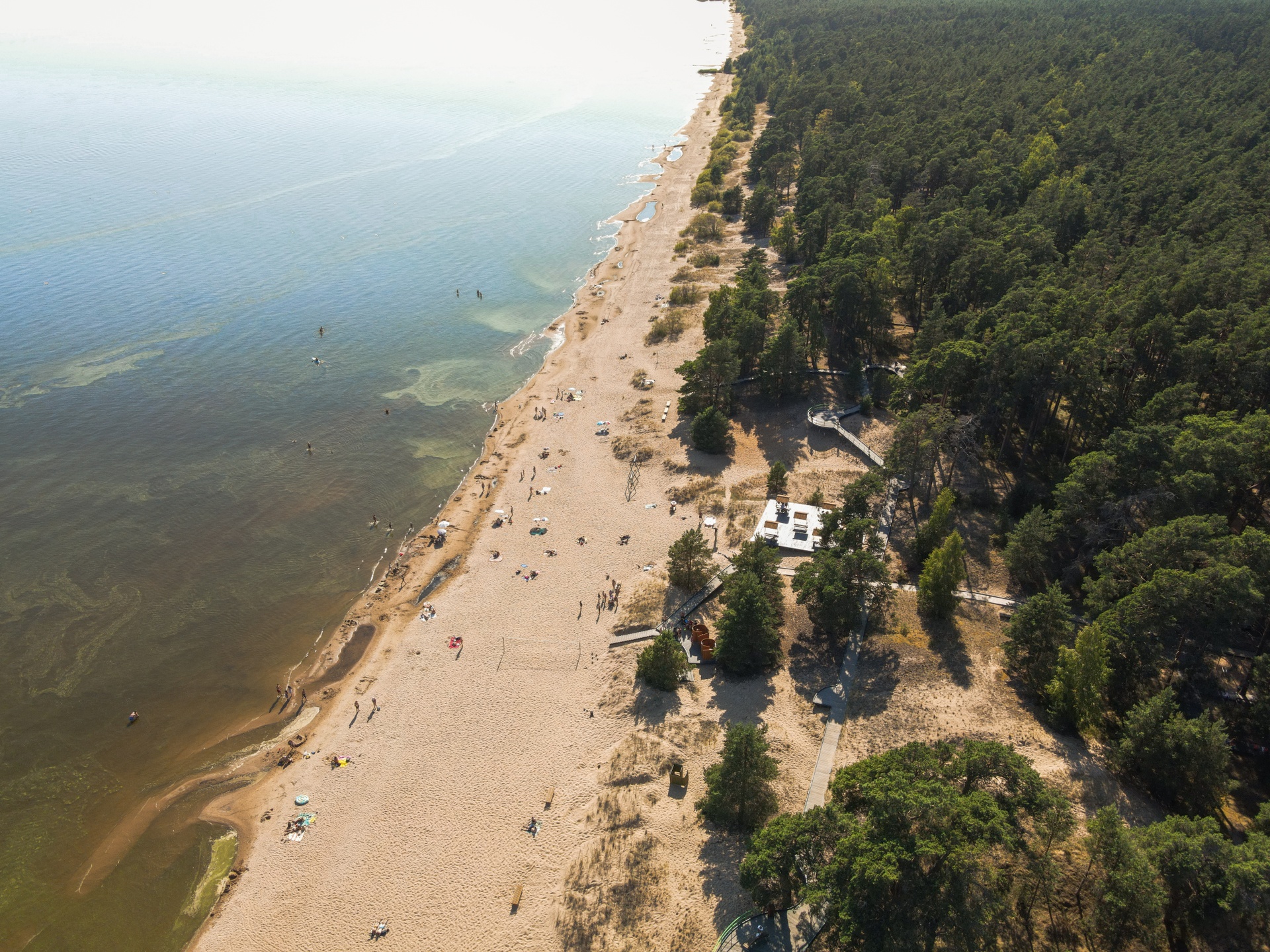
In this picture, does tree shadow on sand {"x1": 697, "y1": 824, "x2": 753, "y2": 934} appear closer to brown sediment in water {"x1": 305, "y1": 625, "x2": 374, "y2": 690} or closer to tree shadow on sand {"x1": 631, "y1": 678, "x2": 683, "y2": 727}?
tree shadow on sand {"x1": 631, "y1": 678, "x2": 683, "y2": 727}

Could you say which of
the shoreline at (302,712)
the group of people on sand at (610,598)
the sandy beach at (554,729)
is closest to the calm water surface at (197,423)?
the shoreline at (302,712)

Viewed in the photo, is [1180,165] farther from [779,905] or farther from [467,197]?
[467,197]

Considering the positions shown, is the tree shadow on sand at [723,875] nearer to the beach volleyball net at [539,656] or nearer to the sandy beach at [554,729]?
the sandy beach at [554,729]

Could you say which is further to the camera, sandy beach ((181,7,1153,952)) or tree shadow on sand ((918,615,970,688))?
tree shadow on sand ((918,615,970,688))

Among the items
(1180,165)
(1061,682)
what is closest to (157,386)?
(1061,682)

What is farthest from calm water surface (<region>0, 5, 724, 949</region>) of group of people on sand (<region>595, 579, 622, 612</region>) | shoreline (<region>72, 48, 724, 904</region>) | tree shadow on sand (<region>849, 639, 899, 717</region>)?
tree shadow on sand (<region>849, 639, 899, 717</region>)

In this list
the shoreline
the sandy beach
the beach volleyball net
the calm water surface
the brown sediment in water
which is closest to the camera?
the sandy beach

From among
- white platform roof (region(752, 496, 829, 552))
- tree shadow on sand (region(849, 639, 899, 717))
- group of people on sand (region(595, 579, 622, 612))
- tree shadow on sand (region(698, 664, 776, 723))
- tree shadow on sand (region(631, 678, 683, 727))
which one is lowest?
group of people on sand (region(595, 579, 622, 612))

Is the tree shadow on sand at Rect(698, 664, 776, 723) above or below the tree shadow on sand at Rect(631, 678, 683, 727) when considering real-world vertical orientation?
above
